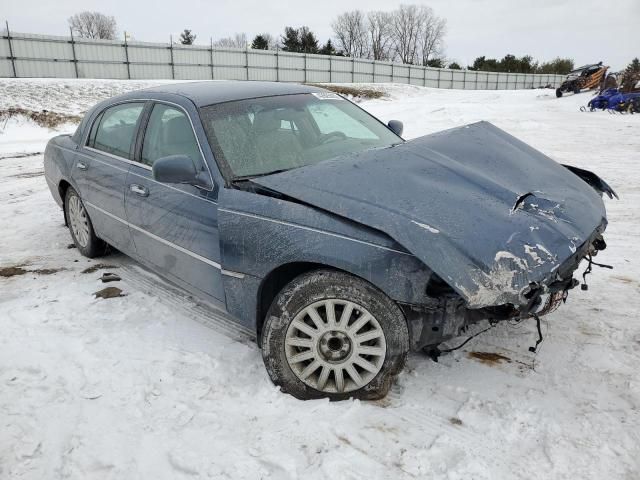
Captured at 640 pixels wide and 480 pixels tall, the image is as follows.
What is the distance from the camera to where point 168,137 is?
134 inches

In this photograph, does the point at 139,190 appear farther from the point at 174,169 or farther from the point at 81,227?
the point at 81,227

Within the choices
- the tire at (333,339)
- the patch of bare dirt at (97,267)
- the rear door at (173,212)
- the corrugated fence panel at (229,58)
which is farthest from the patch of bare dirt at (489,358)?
the corrugated fence panel at (229,58)

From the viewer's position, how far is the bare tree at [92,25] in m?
68.5

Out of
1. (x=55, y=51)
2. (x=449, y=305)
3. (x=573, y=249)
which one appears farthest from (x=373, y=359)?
(x=55, y=51)

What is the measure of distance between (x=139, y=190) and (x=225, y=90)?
960 mm

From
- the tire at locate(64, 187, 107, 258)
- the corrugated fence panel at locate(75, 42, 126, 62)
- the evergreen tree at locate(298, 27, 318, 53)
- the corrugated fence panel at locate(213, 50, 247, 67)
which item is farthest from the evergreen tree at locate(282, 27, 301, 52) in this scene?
the tire at locate(64, 187, 107, 258)

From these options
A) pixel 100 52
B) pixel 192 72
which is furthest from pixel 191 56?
pixel 100 52

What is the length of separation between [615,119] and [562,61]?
53811mm

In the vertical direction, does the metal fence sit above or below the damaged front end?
above

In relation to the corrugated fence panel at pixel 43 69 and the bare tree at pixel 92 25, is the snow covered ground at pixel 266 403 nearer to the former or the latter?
the corrugated fence panel at pixel 43 69

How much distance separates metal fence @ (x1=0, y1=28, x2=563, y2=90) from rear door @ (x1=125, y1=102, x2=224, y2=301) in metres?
23.1

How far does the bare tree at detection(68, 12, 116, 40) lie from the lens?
225 feet

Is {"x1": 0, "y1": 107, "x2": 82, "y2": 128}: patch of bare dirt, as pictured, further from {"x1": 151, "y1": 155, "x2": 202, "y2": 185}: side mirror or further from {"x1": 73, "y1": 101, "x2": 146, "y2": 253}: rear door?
{"x1": 151, "y1": 155, "x2": 202, "y2": 185}: side mirror

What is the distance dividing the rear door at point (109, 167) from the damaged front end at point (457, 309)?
8.19ft
